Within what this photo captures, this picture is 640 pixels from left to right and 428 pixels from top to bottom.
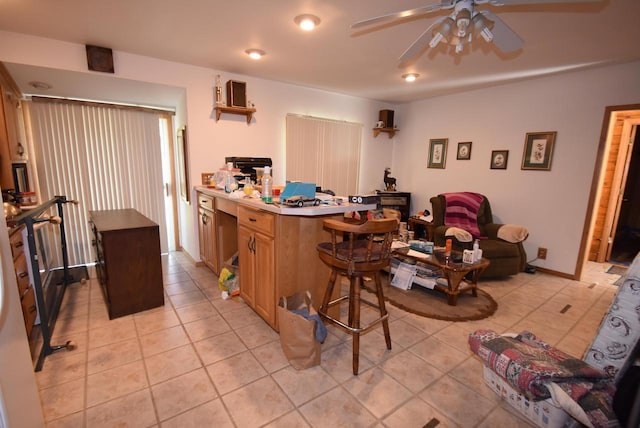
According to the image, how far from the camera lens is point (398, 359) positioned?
193 cm

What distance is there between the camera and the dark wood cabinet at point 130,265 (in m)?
2.29

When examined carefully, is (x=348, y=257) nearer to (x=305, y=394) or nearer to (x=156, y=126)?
(x=305, y=394)

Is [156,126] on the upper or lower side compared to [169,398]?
upper

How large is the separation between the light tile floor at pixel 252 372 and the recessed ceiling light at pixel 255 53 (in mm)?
2416

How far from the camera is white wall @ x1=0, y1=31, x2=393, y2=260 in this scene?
2.54m

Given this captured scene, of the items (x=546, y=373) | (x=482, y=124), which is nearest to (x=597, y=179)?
(x=482, y=124)

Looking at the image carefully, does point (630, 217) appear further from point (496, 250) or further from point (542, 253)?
point (496, 250)

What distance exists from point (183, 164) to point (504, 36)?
11.5 ft

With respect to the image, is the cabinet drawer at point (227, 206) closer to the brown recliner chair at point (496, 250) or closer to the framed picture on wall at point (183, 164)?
the framed picture on wall at point (183, 164)

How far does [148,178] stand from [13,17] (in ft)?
6.75

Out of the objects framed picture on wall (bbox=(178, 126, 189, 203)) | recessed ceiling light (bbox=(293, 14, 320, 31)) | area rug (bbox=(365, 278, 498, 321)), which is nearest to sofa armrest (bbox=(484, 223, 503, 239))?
area rug (bbox=(365, 278, 498, 321))

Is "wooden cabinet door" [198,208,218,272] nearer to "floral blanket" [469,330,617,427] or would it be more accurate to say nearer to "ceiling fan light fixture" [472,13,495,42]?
"floral blanket" [469,330,617,427]

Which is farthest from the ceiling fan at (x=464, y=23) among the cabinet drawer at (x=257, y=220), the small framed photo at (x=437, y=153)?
the small framed photo at (x=437, y=153)

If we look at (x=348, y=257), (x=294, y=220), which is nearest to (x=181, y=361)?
(x=294, y=220)
